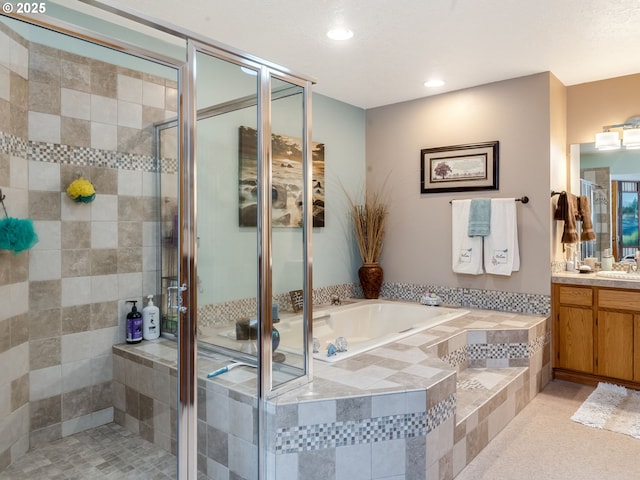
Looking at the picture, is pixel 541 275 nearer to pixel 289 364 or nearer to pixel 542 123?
pixel 542 123

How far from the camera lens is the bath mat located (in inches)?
116

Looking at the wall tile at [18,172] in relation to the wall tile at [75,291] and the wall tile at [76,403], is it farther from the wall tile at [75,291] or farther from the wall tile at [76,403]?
the wall tile at [76,403]

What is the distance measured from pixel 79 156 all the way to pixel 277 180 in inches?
54.1

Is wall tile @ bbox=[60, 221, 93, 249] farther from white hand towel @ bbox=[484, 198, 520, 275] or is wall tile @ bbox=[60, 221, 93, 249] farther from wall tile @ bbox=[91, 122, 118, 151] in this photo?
white hand towel @ bbox=[484, 198, 520, 275]

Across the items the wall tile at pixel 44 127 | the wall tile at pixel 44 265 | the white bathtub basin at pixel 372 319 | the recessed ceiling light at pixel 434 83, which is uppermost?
the recessed ceiling light at pixel 434 83

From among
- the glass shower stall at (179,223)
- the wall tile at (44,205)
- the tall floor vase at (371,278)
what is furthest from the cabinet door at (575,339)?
the wall tile at (44,205)

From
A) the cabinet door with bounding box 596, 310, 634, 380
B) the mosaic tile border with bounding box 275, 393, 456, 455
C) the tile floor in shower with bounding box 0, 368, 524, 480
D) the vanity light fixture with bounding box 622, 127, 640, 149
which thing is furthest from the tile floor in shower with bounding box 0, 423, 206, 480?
the vanity light fixture with bounding box 622, 127, 640, 149

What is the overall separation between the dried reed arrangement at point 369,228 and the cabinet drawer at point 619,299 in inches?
79.6

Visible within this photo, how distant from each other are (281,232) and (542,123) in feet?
9.20

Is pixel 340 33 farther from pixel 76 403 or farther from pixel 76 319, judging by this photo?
pixel 76 403

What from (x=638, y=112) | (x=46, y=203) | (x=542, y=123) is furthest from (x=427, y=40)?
(x=46, y=203)

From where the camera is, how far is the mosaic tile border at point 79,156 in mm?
Result: 2398

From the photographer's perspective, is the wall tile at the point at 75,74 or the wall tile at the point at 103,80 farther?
the wall tile at the point at 103,80

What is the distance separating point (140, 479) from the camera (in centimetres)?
A: 233
